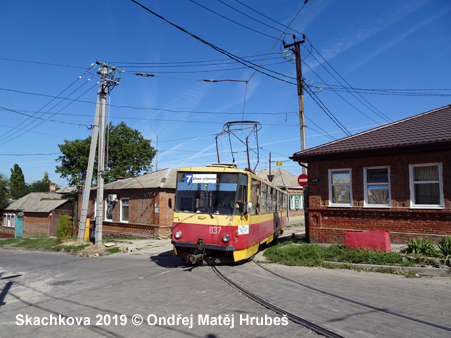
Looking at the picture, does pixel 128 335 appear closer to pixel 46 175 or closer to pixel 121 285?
pixel 121 285

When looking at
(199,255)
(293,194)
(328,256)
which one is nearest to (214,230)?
(199,255)

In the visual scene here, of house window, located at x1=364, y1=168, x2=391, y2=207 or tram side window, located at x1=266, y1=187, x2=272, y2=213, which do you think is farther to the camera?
tram side window, located at x1=266, y1=187, x2=272, y2=213

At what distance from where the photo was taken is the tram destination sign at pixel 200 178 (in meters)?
9.76

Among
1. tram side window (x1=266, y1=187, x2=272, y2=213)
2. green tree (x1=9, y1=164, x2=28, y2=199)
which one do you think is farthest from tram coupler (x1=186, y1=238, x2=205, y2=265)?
green tree (x1=9, y1=164, x2=28, y2=199)

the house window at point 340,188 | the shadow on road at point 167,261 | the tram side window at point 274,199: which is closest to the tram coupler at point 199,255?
the shadow on road at point 167,261

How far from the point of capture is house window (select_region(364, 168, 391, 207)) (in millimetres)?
12289

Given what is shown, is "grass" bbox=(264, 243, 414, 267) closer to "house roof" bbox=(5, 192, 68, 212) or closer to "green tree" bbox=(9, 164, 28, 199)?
"house roof" bbox=(5, 192, 68, 212)

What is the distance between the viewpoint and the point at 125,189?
2248 centimetres

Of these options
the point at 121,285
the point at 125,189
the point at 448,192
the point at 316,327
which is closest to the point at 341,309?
the point at 316,327

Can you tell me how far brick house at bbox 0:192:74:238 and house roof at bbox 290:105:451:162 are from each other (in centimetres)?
2691

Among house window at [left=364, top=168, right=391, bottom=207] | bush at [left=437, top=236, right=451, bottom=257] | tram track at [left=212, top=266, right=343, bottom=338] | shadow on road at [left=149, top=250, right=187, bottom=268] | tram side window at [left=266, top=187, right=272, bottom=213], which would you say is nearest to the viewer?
tram track at [left=212, top=266, right=343, bottom=338]

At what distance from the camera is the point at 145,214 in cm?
2116

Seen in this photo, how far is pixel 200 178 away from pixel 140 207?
507 inches

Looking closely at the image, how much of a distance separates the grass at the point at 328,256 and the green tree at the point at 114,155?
101 feet
